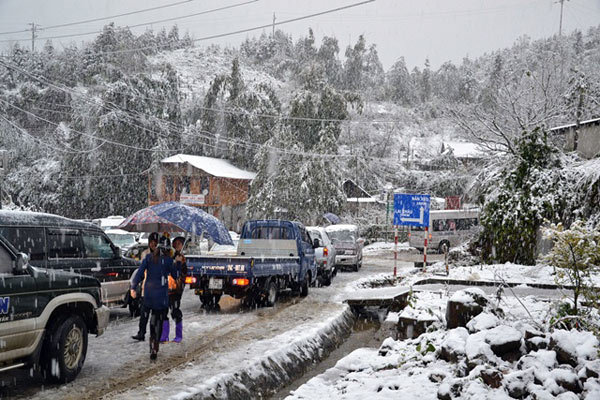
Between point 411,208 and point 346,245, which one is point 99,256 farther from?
point 346,245

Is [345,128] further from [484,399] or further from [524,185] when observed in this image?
[484,399]

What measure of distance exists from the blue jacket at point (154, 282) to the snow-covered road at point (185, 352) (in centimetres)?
87

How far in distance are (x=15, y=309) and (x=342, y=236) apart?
2065 cm

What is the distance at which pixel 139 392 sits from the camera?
20.9 feet

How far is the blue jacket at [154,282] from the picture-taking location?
788 centimetres

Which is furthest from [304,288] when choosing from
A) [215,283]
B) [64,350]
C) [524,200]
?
[64,350]

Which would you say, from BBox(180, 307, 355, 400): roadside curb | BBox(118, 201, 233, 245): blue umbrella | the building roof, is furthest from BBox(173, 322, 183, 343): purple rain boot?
the building roof

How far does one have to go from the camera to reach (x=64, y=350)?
6680 millimetres

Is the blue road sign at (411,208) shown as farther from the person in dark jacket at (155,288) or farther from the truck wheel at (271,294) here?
the person in dark jacket at (155,288)

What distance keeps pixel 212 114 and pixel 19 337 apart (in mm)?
46637

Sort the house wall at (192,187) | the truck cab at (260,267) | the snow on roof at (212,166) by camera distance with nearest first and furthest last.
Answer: the truck cab at (260,267), the snow on roof at (212,166), the house wall at (192,187)

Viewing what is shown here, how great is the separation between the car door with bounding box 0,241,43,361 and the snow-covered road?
2.37ft

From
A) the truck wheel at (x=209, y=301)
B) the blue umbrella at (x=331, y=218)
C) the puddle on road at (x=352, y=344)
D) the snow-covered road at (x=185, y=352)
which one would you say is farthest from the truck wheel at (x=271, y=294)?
the blue umbrella at (x=331, y=218)

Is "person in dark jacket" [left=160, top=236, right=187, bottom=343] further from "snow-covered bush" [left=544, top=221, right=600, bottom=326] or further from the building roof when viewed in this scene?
the building roof
